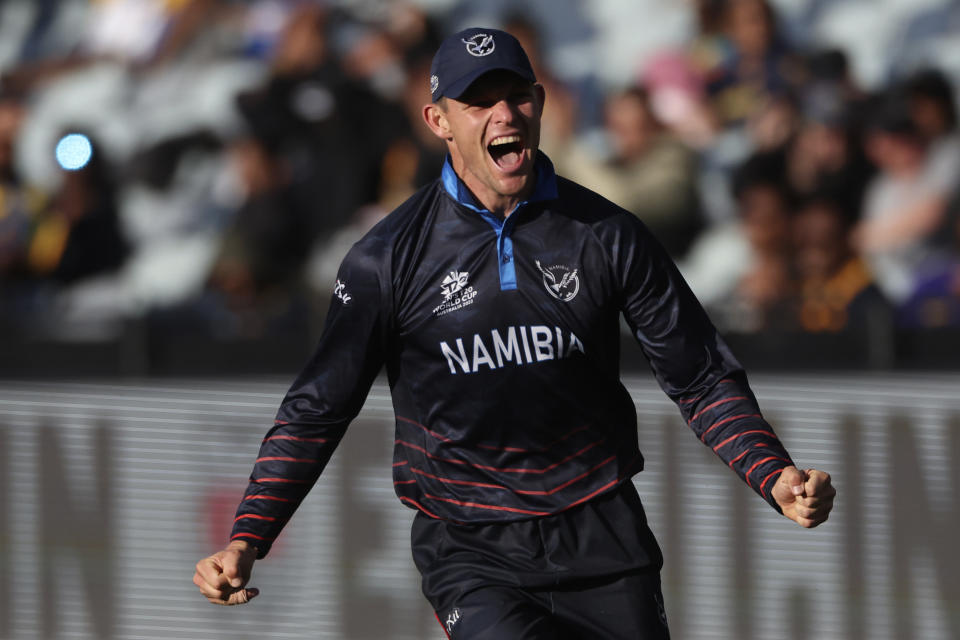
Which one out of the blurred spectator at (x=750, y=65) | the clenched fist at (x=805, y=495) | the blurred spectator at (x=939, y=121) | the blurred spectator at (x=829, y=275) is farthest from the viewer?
the blurred spectator at (x=750, y=65)

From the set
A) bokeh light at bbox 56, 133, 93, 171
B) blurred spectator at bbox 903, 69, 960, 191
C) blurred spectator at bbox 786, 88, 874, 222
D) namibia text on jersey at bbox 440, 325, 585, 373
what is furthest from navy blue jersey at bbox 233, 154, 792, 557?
bokeh light at bbox 56, 133, 93, 171

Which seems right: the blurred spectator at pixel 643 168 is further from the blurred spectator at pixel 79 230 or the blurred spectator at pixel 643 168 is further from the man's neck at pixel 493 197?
the man's neck at pixel 493 197

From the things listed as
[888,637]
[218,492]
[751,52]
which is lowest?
[888,637]

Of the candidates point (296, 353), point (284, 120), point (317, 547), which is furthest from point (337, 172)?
point (317, 547)

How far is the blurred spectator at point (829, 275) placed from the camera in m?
6.12

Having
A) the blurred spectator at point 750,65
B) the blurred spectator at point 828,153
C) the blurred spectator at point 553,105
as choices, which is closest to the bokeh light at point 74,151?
the blurred spectator at point 553,105

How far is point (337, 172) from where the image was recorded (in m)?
6.72

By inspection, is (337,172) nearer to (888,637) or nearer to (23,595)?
(23,595)

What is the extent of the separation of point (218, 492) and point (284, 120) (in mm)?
1977

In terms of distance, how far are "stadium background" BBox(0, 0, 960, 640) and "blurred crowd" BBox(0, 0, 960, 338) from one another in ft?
0.04

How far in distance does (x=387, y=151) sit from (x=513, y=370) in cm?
349

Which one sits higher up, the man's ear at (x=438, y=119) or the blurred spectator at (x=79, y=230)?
the man's ear at (x=438, y=119)

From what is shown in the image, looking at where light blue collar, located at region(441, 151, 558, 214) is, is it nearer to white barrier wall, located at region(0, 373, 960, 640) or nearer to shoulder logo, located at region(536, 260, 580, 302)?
shoulder logo, located at region(536, 260, 580, 302)

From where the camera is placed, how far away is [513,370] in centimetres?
334
